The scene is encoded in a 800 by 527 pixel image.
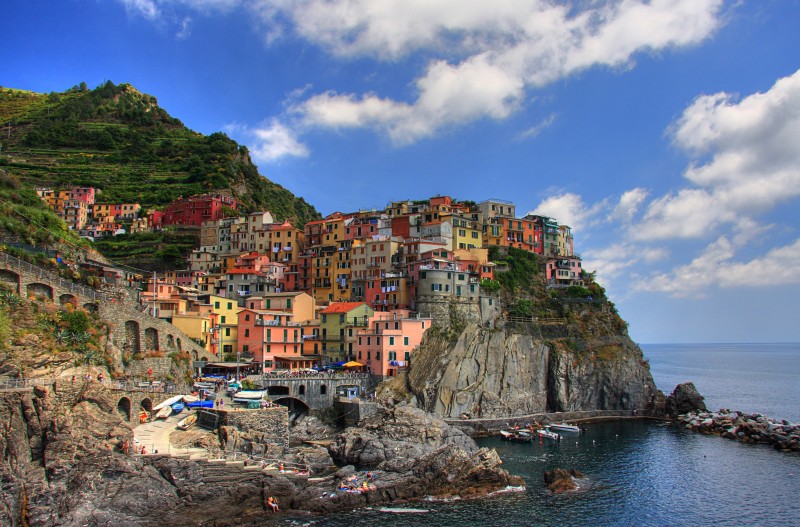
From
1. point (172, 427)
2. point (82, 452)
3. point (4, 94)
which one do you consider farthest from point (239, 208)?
point (4, 94)

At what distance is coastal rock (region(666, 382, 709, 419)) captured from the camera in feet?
263

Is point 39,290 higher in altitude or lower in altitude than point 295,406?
higher

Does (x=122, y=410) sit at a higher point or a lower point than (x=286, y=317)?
lower

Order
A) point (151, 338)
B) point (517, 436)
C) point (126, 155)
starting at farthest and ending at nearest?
point (126, 155) < point (517, 436) < point (151, 338)

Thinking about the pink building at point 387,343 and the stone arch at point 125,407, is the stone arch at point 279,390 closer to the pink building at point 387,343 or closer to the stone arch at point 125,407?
the pink building at point 387,343

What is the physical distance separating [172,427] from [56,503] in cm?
1121

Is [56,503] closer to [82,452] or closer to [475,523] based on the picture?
[82,452]

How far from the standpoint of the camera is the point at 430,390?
66.2 metres

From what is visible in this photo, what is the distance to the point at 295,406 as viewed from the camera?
6091 cm

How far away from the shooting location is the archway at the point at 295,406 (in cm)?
6025

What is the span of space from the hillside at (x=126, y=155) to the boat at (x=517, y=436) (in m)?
71.4

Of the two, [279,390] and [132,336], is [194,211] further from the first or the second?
[279,390]

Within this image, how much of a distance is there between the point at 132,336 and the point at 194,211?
184 ft

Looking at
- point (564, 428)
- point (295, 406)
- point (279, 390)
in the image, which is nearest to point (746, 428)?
point (564, 428)
